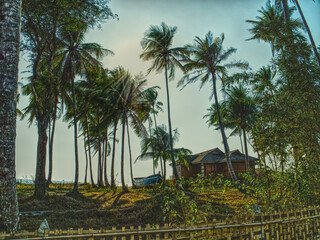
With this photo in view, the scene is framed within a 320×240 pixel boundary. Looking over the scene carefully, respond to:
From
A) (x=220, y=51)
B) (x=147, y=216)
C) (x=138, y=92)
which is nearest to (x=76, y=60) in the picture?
(x=138, y=92)

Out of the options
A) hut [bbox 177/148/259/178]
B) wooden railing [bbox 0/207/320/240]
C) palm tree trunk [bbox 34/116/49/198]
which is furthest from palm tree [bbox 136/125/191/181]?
wooden railing [bbox 0/207/320/240]

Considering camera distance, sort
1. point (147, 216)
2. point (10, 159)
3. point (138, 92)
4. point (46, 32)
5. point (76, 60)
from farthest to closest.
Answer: point (138, 92), point (76, 60), point (46, 32), point (147, 216), point (10, 159)

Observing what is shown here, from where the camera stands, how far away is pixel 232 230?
360 centimetres

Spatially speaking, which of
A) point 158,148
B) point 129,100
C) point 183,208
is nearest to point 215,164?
point 158,148

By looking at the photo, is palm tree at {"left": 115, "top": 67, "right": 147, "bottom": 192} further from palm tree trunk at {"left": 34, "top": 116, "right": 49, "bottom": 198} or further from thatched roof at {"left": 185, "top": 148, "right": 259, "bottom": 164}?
thatched roof at {"left": 185, "top": 148, "right": 259, "bottom": 164}

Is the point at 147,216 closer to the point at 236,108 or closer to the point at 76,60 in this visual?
the point at 76,60

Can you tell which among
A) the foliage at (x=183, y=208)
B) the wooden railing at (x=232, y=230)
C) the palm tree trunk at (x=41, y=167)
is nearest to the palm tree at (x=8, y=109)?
the wooden railing at (x=232, y=230)

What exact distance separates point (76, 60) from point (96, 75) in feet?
21.0

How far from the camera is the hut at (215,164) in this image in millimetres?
30917

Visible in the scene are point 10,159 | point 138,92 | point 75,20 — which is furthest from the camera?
point 138,92

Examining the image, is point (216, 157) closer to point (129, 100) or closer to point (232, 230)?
point (129, 100)

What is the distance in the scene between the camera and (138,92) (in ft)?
72.1

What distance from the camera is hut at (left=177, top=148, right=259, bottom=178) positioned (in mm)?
30917

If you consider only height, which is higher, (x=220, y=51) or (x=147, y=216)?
(x=220, y=51)
